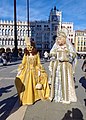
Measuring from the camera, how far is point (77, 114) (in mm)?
5277

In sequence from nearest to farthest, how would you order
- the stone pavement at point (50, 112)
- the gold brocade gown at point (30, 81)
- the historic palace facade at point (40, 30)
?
the stone pavement at point (50, 112) → the gold brocade gown at point (30, 81) → the historic palace facade at point (40, 30)

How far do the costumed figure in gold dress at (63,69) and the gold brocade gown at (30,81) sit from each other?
0.25 metres

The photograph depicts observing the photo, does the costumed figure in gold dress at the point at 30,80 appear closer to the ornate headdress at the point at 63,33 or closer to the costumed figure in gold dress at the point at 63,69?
the costumed figure in gold dress at the point at 63,69

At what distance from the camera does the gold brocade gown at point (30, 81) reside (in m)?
5.91

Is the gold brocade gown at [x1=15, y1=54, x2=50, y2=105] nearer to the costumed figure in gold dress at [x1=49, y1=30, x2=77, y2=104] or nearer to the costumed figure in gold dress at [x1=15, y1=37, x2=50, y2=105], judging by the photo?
the costumed figure in gold dress at [x1=15, y1=37, x2=50, y2=105]

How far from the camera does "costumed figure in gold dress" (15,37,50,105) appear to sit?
591 centimetres

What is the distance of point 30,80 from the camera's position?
5.98 metres

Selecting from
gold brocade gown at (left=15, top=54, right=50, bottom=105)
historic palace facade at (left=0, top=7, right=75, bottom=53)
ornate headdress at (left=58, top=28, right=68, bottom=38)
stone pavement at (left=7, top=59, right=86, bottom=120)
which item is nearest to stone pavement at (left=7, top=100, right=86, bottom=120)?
stone pavement at (left=7, top=59, right=86, bottom=120)

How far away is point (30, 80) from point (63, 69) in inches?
33.2

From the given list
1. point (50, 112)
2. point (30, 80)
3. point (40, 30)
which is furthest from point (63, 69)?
point (40, 30)

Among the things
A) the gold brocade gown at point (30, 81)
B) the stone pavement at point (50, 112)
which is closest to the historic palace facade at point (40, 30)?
the gold brocade gown at point (30, 81)

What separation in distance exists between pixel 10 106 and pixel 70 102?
1.47 meters

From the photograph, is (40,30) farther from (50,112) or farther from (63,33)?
(50,112)

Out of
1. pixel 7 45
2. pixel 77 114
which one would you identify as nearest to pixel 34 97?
pixel 77 114
